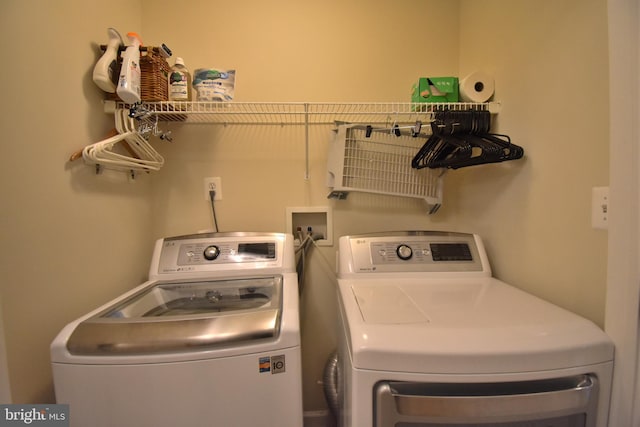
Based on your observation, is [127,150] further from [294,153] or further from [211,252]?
[294,153]

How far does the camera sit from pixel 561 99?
777 mm

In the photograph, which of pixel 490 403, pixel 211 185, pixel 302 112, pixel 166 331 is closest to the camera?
pixel 490 403

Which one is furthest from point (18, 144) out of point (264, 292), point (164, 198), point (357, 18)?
point (357, 18)

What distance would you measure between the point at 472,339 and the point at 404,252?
0.54 metres

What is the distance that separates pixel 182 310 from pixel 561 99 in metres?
1.53

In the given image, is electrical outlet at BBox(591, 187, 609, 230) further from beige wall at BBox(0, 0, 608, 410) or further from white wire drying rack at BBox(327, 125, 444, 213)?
white wire drying rack at BBox(327, 125, 444, 213)

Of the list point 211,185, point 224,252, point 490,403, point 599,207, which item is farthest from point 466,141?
point 211,185

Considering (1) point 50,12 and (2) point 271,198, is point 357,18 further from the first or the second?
(1) point 50,12

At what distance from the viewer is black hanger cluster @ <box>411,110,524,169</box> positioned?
2.95 ft

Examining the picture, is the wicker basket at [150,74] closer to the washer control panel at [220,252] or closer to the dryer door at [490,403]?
the washer control panel at [220,252]

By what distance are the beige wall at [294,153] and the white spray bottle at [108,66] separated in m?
0.06

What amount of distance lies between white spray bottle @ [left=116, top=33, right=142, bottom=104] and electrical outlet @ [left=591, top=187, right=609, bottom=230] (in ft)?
5.16

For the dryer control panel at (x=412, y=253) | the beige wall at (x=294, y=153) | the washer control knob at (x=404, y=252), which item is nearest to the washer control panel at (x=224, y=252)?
the beige wall at (x=294, y=153)

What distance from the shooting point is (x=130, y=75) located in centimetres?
92
